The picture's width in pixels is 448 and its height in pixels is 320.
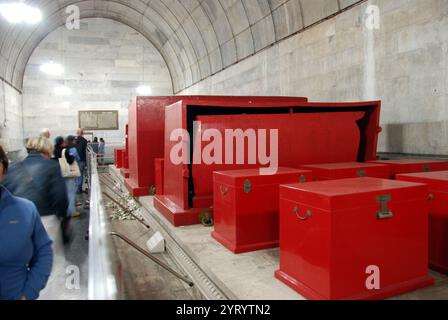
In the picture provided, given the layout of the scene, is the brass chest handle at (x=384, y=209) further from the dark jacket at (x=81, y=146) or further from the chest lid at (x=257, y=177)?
the dark jacket at (x=81, y=146)

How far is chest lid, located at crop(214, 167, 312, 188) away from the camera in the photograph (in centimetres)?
347

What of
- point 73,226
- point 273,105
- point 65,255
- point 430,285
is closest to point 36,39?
point 73,226

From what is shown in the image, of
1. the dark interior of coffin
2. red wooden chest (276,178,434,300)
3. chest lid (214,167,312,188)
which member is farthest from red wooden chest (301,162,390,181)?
the dark interior of coffin

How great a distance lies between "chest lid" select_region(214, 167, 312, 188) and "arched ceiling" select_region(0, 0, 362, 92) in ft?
16.0

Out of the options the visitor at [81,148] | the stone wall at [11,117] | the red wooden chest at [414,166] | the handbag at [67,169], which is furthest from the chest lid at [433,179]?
the stone wall at [11,117]

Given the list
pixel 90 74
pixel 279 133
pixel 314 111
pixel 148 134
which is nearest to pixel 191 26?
pixel 90 74

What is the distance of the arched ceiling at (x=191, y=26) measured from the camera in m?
9.53

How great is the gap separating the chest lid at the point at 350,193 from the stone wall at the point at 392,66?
3.19m

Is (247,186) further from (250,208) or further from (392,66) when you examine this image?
(392,66)

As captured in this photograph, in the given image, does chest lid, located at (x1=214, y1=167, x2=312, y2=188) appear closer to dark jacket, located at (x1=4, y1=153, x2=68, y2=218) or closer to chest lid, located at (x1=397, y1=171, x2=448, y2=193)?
chest lid, located at (x1=397, y1=171, x2=448, y2=193)

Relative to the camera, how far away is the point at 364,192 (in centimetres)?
247
